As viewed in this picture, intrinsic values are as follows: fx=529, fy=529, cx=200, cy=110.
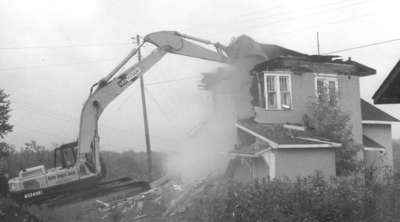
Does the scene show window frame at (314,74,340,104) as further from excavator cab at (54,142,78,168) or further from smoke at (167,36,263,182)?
excavator cab at (54,142,78,168)

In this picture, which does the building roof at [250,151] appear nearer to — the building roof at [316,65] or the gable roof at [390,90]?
the building roof at [316,65]

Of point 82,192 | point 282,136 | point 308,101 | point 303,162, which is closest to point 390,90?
point 303,162

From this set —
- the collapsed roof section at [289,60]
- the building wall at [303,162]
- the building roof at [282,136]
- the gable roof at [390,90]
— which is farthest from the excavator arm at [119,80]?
the gable roof at [390,90]

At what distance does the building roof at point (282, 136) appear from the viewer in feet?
65.4

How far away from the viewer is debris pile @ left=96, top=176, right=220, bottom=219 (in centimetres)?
1742

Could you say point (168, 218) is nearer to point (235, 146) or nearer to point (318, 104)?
point (235, 146)

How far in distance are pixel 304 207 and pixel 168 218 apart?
663 cm

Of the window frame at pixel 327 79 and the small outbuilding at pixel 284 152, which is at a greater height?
the window frame at pixel 327 79

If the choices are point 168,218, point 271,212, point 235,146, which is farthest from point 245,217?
point 235,146

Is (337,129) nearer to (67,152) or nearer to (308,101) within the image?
(308,101)

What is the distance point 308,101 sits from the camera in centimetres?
2323

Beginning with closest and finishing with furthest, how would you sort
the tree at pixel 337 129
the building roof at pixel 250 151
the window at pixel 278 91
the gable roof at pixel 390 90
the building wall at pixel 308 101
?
1. the gable roof at pixel 390 90
2. the building roof at pixel 250 151
3. the tree at pixel 337 129
4. the building wall at pixel 308 101
5. the window at pixel 278 91

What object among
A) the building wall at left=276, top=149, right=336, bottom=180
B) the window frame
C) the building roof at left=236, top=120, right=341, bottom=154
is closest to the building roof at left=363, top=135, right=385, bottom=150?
the window frame

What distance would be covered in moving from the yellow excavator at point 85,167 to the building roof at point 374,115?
11.7m
